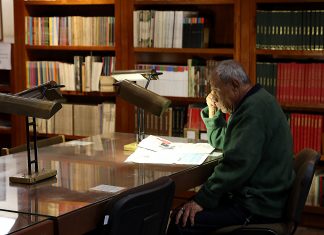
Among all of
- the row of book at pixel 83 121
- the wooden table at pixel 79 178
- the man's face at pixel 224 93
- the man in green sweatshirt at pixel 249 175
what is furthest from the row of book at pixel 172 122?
the man in green sweatshirt at pixel 249 175

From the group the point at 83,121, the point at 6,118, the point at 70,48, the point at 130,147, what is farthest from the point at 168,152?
the point at 6,118

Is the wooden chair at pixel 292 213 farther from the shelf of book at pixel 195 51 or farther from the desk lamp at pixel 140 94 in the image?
the shelf of book at pixel 195 51

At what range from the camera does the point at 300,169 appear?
9.05 ft

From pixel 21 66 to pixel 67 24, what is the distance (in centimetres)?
57

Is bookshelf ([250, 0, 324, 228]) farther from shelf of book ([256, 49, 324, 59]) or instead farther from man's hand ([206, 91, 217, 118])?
man's hand ([206, 91, 217, 118])

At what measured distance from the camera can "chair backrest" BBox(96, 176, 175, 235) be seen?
79.0 inches

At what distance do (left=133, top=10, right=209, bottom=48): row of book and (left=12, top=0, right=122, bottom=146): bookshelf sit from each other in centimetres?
21

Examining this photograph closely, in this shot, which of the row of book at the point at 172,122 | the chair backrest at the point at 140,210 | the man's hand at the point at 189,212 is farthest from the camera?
the row of book at the point at 172,122

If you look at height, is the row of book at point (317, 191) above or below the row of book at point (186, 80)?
below

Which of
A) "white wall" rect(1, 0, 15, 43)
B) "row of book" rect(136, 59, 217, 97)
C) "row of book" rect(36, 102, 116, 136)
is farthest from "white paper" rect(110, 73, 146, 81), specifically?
"white wall" rect(1, 0, 15, 43)

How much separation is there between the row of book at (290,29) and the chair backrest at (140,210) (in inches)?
89.2

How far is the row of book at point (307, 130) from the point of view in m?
4.19

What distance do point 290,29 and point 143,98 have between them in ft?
5.35

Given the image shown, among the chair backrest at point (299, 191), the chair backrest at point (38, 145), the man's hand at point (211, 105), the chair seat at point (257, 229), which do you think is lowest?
the chair seat at point (257, 229)
